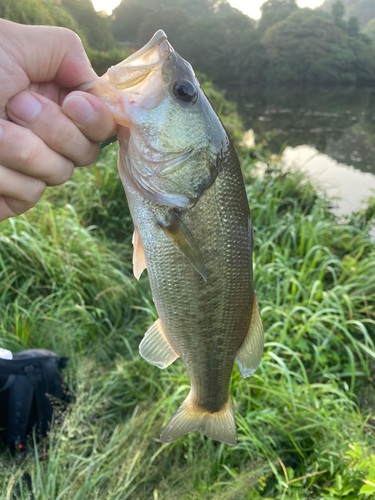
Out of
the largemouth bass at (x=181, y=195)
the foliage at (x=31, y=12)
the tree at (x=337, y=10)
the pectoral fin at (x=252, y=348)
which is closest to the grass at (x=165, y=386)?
the pectoral fin at (x=252, y=348)

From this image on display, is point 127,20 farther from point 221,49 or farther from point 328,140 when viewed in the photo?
point 328,140

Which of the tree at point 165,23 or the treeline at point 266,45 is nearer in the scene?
the tree at point 165,23

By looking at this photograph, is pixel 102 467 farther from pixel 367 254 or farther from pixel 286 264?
pixel 367 254

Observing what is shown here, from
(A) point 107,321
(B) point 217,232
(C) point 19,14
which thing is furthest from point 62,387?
(C) point 19,14

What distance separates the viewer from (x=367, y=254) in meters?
4.21

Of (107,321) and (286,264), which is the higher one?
(286,264)

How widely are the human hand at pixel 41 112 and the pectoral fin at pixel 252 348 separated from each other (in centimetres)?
90

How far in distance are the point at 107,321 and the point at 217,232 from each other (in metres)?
2.35

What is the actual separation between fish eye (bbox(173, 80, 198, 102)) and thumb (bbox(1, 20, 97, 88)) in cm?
29

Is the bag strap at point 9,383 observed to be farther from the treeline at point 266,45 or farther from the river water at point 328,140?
the treeline at point 266,45

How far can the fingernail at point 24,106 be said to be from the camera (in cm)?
90

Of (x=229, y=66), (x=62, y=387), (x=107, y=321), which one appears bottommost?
(x=62, y=387)

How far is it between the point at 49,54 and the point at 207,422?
5.15 feet

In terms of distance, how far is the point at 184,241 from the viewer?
1.04 metres
